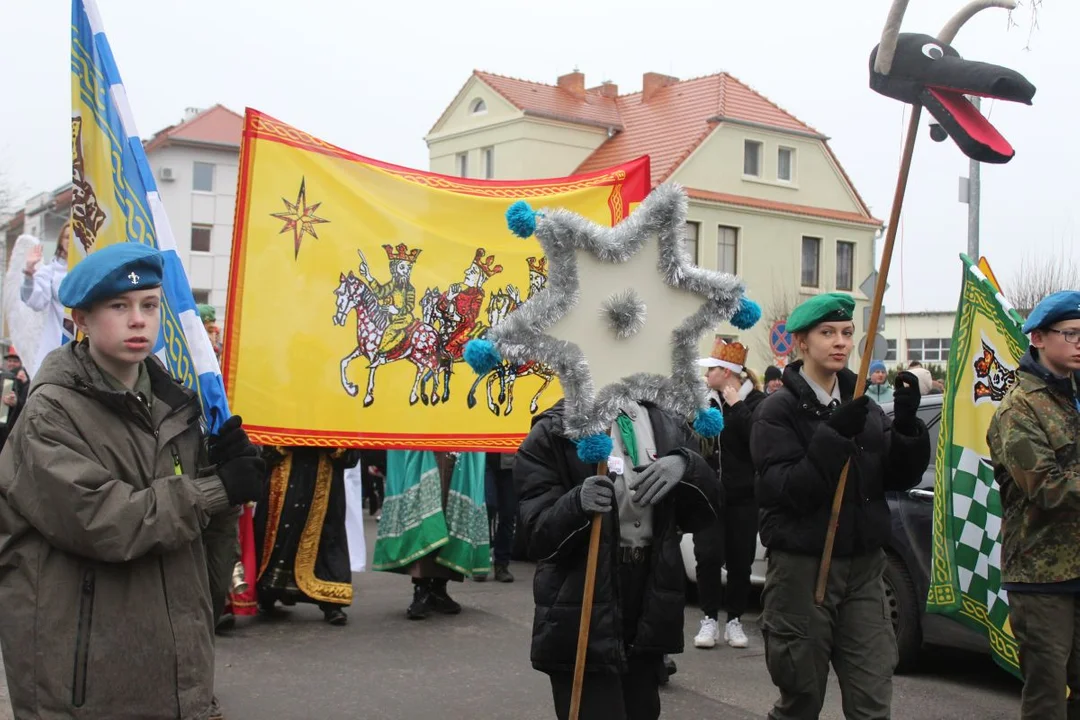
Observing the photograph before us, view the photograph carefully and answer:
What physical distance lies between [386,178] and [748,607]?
458 cm

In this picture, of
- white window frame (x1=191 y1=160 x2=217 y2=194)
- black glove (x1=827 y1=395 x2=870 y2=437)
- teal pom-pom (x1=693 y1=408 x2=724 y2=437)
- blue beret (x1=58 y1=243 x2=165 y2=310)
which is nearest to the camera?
blue beret (x1=58 y1=243 x2=165 y2=310)

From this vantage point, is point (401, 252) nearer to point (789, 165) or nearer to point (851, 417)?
point (851, 417)

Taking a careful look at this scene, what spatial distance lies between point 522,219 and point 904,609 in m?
4.21

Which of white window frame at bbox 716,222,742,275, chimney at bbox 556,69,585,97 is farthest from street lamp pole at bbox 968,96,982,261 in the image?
chimney at bbox 556,69,585,97

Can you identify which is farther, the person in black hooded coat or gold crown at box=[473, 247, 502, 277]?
gold crown at box=[473, 247, 502, 277]

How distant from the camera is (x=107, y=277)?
11.2ft

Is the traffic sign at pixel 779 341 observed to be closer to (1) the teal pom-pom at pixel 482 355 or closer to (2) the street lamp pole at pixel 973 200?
(2) the street lamp pole at pixel 973 200

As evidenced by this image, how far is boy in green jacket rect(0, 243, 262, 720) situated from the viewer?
3.26 m

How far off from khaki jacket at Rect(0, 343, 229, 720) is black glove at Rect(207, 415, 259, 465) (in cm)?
14

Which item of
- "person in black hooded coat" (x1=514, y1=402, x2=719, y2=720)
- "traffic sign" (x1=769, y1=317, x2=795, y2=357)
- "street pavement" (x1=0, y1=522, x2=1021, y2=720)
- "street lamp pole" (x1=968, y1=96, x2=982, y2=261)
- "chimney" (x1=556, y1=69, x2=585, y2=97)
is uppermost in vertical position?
"chimney" (x1=556, y1=69, x2=585, y2=97)

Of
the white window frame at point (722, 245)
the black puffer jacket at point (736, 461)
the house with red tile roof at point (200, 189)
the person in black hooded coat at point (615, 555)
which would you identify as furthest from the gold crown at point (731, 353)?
the house with red tile roof at point (200, 189)

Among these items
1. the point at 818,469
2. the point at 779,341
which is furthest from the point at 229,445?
the point at 779,341

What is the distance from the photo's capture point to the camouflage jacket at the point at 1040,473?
4.74m

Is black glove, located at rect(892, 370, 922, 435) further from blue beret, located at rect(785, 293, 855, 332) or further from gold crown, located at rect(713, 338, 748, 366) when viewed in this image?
gold crown, located at rect(713, 338, 748, 366)
